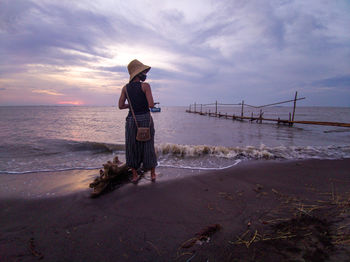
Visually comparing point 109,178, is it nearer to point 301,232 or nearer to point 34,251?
point 34,251

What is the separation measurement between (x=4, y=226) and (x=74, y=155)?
166 inches

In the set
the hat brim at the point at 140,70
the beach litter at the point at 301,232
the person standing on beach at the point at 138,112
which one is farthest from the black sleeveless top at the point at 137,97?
the beach litter at the point at 301,232

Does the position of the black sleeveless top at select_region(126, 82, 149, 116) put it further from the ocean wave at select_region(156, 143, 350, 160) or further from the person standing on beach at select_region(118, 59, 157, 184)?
the ocean wave at select_region(156, 143, 350, 160)

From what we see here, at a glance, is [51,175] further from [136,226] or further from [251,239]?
[251,239]

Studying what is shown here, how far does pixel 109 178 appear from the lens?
3094 millimetres

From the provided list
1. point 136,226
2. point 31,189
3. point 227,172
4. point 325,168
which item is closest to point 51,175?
point 31,189

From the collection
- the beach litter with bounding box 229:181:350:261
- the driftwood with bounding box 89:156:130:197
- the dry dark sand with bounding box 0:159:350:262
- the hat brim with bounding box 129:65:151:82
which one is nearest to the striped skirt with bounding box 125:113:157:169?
the driftwood with bounding box 89:156:130:197

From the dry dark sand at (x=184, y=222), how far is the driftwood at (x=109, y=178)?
0.16 meters

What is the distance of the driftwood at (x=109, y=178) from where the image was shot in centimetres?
284

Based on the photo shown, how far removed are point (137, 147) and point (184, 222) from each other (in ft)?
5.56

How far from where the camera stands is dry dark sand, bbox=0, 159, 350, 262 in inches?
60.7

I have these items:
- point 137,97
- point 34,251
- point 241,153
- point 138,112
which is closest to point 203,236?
point 34,251

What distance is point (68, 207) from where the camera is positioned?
2.43m

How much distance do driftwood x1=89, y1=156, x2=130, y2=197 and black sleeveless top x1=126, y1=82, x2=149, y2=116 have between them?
3.88 feet
